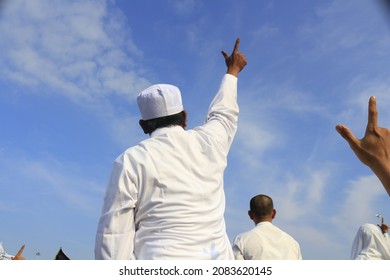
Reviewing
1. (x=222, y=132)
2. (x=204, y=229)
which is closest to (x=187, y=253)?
(x=204, y=229)

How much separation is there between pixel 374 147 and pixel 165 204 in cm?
157

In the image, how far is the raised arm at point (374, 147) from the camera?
2.52 meters

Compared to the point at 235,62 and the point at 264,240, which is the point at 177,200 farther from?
the point at 264,240

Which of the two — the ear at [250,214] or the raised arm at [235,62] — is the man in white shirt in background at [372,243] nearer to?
the ear at [250,214]

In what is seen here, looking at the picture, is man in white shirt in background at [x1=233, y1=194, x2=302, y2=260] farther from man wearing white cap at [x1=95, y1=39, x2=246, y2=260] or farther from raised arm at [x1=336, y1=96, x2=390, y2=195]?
raised arm at [x1=336, y1=96, x2=390, y2=195]

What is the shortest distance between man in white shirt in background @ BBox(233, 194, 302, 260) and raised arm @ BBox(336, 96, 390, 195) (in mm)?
4072

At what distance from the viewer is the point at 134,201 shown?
3424 mm

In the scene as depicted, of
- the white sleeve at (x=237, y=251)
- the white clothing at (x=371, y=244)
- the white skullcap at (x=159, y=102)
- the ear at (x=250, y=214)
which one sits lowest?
the white sleeve at (x=237, y=251)

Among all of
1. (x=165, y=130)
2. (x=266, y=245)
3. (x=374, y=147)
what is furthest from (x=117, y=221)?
(x=266, y=245)

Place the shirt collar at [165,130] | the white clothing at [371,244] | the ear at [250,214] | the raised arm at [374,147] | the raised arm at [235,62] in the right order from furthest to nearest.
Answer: the white clothing at [371,244] < the ear at [250,214] < the raised arm at [235,62] < the shirt collar at [165,130] < the raised arm at [374,147]

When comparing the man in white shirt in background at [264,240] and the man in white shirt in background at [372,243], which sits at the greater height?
the man in white shirt in background at [372,243]

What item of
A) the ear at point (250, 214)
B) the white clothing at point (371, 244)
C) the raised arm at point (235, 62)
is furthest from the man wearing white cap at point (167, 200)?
the white clothing at point (371, 244)

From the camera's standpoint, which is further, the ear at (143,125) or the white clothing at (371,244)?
the white clothing at (371,244)
